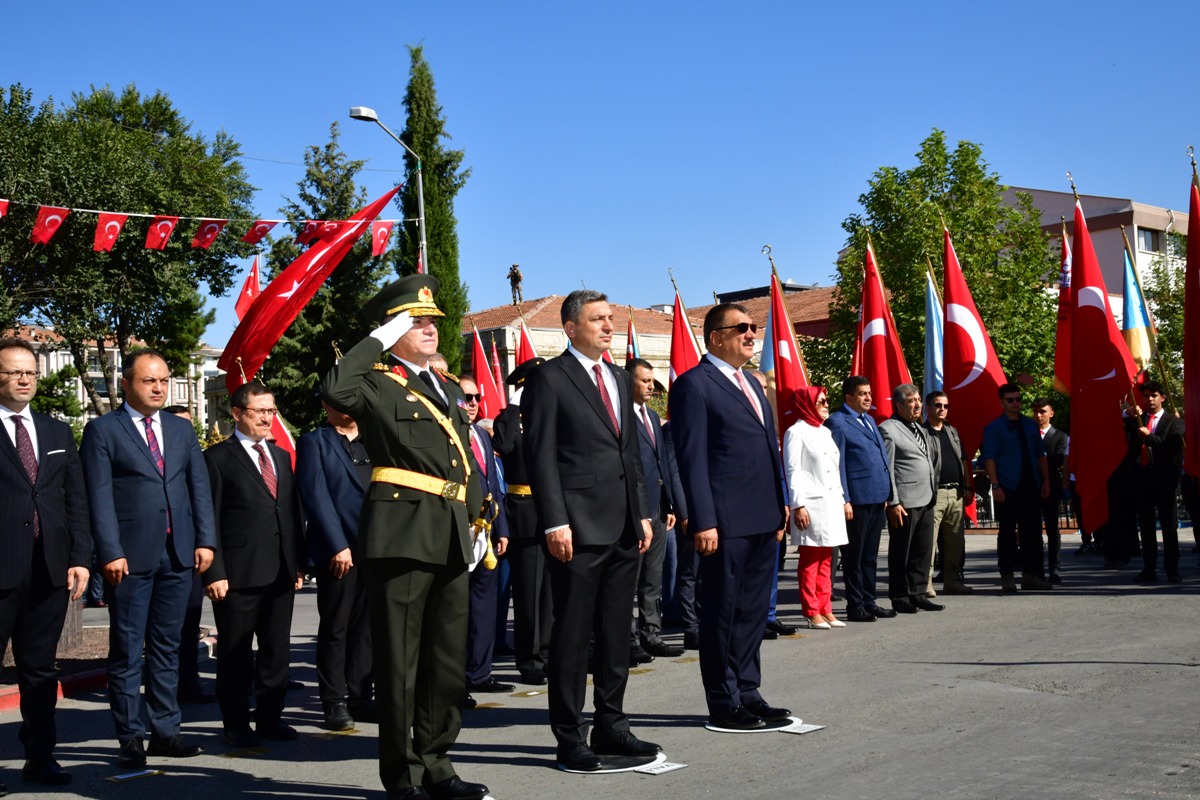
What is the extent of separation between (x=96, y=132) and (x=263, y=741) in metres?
35.5

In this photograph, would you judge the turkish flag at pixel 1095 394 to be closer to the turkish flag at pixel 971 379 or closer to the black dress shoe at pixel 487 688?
the turkish flag at pixel 971 379

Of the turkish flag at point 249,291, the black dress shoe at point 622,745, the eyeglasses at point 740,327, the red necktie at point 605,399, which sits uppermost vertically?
the turkish flag at point 249,291

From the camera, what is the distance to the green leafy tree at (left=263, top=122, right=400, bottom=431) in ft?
148

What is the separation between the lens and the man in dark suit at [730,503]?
6457 millimetres

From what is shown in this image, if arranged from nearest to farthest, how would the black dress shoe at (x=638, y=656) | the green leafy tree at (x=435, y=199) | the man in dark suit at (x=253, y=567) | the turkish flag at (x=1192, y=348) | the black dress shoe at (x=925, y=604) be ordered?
1. the man in dark suit at (x=253, y=567)
2. the black dress shoe at (x=638, y=656)
3. the black dress shoe at (x=925, y=604)
4. the turkish flag at (x=1192, y=348)
5. the green leafy tree at (x=435, y=199)

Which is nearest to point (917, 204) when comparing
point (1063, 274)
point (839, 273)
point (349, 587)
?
point (839, 273)

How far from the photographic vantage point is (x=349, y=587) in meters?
7.36

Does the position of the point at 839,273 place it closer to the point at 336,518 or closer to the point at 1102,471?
the point at 1102,471

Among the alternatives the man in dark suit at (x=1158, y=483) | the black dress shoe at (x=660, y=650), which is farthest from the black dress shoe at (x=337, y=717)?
the man in dark suit at (x=1158, y=483)

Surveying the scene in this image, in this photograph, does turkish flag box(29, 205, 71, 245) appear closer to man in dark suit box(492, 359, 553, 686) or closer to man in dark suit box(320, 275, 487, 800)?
man in dark suit box(492, 359, 553, 686)

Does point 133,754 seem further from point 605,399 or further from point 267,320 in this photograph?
point 267,320

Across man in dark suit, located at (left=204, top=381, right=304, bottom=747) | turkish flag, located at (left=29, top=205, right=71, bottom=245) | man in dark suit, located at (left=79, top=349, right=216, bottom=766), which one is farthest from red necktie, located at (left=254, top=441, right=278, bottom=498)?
turkish flag, located at (left=29, top=205, right=71, bottom=245)

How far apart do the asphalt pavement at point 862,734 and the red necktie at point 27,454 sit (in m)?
1.24

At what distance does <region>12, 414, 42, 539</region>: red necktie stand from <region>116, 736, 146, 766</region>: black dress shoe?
3.69 feet
